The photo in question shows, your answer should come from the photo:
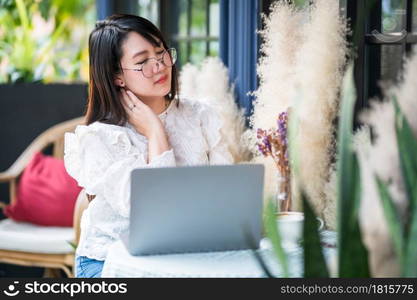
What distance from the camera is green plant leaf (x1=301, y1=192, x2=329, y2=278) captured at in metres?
1.24

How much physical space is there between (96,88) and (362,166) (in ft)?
3.96

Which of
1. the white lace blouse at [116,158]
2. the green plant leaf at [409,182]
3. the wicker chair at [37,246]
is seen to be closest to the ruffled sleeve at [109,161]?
the white lace blouse at [116,158]

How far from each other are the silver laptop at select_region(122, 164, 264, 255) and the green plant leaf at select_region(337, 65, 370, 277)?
405 mm

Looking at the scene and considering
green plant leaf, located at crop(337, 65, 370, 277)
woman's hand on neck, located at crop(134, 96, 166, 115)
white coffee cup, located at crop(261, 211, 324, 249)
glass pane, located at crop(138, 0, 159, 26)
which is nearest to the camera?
green plant leaf, located at crop(337, 65, 370, 277)

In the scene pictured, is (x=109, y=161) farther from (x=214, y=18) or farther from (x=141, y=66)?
(x=214, y=18)

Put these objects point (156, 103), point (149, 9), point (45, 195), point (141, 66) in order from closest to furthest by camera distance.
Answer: point (141, 66) → point (156, 103) → point (45, 195) → point (149, 9)

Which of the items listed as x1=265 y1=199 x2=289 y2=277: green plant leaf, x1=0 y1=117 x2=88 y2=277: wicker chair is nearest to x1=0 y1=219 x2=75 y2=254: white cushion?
x1=0 y1=117 x2=88 y2=277: wicker chair

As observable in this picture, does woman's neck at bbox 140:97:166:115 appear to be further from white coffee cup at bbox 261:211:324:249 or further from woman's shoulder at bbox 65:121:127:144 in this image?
white coffee cup at bbox 261:211:324:249

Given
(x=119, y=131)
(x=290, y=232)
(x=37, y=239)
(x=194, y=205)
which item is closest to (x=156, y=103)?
(x=119, y=131)

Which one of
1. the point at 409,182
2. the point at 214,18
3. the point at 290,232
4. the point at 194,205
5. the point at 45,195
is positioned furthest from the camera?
the point at 45,195

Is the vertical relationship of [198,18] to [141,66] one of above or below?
above

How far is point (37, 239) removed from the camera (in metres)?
3.46

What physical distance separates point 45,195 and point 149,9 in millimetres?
1045

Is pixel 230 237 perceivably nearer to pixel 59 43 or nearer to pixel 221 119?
pixel 221 119
